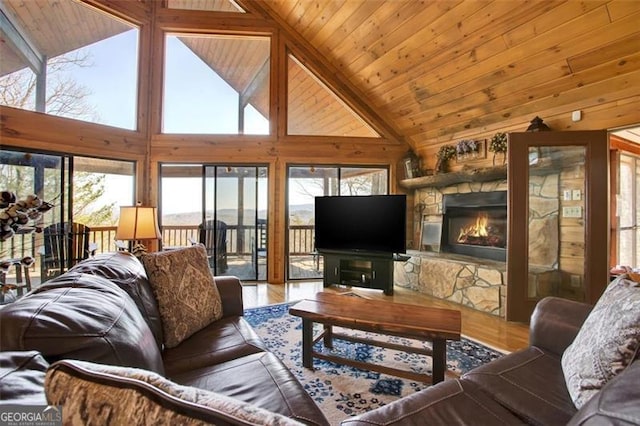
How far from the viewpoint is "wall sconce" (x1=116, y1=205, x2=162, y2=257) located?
3068 millimetres

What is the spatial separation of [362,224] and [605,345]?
10.9 feet

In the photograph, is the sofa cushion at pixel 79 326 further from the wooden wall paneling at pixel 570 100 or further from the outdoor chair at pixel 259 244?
the wooden wall paneling at pixel 570 100

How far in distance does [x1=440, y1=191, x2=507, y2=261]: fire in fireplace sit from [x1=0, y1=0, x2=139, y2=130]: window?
5.12m

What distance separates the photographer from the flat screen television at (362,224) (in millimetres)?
4223

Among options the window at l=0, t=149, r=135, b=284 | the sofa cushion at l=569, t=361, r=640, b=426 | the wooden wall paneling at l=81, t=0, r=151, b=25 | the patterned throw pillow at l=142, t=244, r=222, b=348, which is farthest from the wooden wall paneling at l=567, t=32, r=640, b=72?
the window at l=0, t=149, r=135, b=284

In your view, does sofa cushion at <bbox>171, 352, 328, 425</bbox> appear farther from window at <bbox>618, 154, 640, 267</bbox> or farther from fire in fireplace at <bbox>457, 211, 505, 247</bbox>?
window at <bbox>618, 154, 640, 267</bbox>

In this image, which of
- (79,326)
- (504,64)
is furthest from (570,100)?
(79,326)

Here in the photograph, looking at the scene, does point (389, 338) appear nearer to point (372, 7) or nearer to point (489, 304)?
point (489, 304)

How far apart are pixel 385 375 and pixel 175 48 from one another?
5539mm

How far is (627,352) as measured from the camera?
106 cm

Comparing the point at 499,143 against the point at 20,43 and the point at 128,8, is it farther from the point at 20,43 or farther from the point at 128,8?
the point at 20,43

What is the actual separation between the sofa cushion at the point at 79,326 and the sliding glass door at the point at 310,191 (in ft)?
13.2

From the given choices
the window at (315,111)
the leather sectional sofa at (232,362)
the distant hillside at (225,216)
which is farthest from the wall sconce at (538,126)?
the distant hillside at (225,216)

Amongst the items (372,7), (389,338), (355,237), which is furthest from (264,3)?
(389,338)
